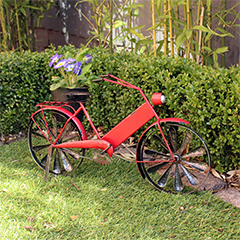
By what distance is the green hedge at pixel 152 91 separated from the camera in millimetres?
2465

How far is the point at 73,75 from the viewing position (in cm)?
332

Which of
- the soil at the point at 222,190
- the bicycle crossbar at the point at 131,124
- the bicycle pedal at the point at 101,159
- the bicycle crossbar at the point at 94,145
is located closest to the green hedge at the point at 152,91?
the soil at the point at 222,190

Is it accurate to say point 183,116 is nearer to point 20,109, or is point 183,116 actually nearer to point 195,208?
point 195,208

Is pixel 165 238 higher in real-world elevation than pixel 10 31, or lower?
lower

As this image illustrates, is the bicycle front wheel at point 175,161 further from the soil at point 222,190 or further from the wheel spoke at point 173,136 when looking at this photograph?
the soil at point 222,190

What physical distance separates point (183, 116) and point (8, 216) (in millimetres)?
1788

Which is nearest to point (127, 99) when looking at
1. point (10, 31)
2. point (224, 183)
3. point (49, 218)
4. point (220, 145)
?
point (220, 145)

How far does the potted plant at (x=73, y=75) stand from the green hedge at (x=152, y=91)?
211 mm

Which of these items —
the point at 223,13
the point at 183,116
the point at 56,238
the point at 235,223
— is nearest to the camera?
the point at 56,238

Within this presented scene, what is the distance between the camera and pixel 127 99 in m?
3.18

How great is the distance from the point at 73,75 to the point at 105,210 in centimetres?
172

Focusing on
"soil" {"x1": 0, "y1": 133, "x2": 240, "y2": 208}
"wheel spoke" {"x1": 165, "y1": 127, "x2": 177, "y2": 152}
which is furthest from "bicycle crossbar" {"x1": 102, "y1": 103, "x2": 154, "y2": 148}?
"soil" {"x1": 0, "y1": 133, "x2": 240, "y2": 208}

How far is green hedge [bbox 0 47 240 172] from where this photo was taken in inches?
97.0

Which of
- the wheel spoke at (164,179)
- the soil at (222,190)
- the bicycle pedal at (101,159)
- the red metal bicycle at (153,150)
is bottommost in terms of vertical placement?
the soil at (222,190)
